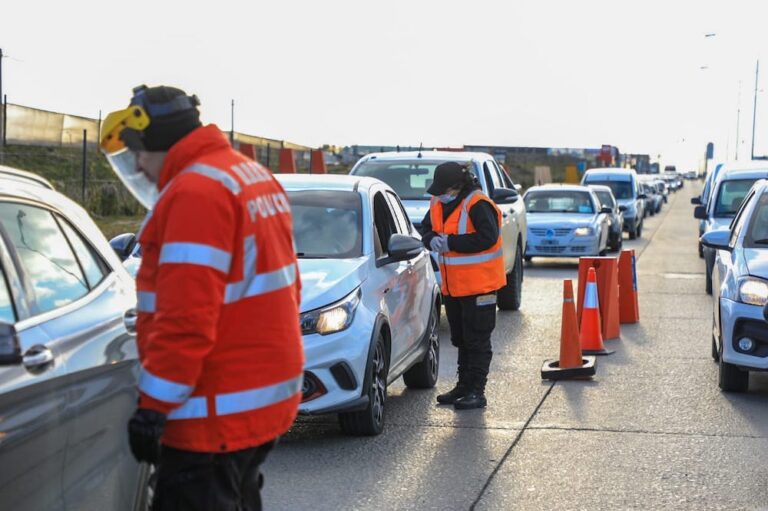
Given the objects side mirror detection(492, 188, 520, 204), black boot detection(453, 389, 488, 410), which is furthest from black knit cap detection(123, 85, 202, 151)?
side mirror detection(492, 188, 520, 204)

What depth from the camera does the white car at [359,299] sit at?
8.09 meters

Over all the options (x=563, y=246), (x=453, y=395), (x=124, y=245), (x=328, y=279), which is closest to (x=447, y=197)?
(x=453, y=395)

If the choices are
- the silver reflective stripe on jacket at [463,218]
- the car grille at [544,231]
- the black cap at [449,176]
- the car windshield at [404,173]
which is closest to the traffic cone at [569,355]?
the silver reflective stripe on jacket at [463,218]

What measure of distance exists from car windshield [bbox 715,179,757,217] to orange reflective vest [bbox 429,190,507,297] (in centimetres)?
1120

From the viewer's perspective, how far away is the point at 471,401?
9.60 m

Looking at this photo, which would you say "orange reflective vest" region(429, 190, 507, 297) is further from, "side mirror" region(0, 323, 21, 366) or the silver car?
"side mirror" region(0, 323, 21, 366)

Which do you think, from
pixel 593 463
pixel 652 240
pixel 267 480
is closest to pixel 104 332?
pixel 267 480

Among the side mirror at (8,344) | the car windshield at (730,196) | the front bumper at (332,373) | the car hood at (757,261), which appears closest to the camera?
the side mirror at (8,344)

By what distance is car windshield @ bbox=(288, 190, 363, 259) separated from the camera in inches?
365

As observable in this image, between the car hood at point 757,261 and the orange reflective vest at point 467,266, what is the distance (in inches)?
75.8

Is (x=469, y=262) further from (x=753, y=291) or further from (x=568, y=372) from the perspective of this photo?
(x=753, y=291)

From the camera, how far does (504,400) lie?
10.1 meters

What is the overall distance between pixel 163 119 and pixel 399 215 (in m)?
6.65

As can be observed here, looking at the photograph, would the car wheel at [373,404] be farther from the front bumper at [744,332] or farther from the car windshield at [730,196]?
the car windshield at [730,196]
